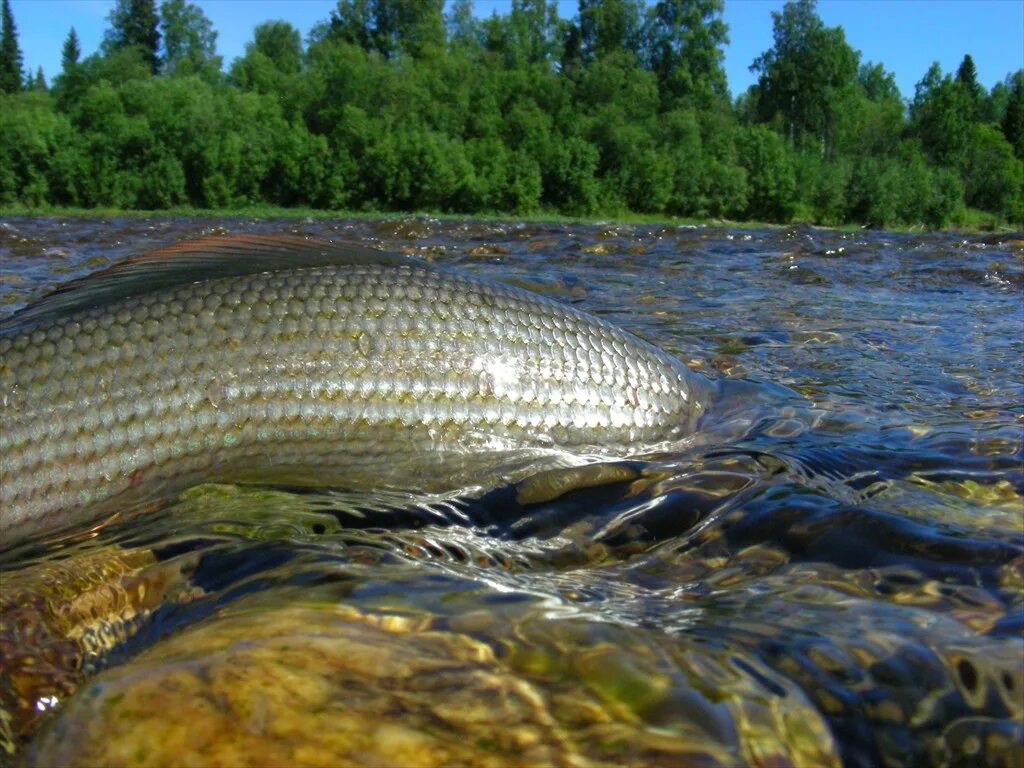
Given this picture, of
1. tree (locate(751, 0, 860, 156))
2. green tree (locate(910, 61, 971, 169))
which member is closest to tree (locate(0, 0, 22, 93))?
tree (locate(751, 0, 860, 156))

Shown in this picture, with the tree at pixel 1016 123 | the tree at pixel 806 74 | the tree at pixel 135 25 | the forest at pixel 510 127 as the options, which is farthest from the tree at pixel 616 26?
the tree at pixel 135 25

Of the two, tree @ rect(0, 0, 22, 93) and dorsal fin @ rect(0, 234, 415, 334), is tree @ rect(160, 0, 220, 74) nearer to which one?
tree @ rect(0, 0, 22, 93)

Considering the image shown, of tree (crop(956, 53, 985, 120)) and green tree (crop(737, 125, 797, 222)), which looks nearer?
green tree (crop(737, 125, 797, 222))

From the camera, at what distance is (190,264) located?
289cm

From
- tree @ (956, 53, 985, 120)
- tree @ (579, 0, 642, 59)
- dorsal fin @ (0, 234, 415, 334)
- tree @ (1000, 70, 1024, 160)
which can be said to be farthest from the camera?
tree @ (956, 53, 985, 120)

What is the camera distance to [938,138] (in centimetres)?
7838

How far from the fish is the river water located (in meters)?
0.14

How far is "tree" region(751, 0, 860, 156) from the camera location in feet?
264

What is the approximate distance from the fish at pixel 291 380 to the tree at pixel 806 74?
84260 mm

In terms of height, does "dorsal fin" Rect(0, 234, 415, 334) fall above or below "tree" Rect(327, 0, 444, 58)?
below

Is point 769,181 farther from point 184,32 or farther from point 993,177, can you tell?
point 184,32

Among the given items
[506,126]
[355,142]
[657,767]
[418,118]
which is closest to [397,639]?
[657,767]

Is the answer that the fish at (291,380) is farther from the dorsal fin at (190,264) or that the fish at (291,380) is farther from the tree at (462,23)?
the tree at (462,23)

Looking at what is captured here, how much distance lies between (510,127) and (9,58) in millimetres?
80960
